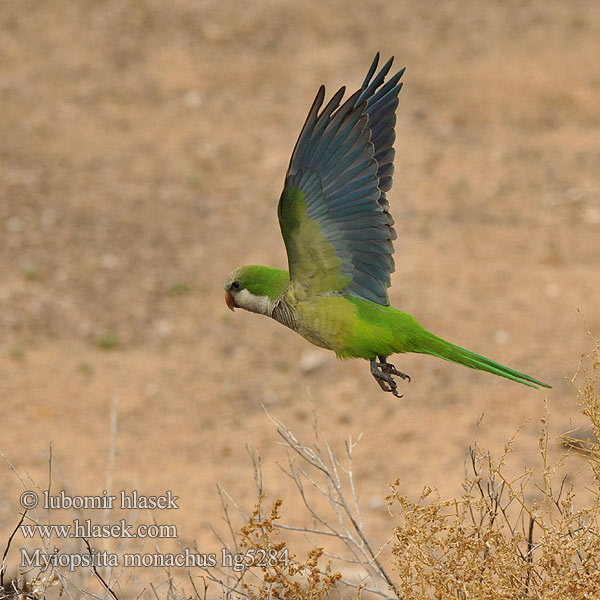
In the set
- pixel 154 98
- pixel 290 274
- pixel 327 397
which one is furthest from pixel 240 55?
pixel 290 274

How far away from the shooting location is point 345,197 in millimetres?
3150

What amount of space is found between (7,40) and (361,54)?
458 cm

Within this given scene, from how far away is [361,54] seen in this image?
12188 millimetres

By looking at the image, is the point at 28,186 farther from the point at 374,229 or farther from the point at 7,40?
the point at 374,229

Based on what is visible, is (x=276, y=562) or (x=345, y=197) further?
(x=345, y=197)

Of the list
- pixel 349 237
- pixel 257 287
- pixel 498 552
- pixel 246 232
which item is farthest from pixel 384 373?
pixel 246 232

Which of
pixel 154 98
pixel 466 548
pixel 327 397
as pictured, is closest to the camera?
pixel 466 548

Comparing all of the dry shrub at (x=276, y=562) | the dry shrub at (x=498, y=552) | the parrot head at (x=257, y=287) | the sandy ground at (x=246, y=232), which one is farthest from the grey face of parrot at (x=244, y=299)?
the sandy ground at (x=246, y=232)

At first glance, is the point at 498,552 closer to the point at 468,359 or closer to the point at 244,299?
the point at 468,359

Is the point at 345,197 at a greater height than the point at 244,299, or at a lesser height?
greater

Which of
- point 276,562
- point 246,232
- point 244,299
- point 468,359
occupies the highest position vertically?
point 246,232

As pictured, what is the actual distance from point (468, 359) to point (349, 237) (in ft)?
1.92

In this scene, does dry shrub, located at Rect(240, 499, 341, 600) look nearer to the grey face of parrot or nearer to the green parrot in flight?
the green parrot in flight

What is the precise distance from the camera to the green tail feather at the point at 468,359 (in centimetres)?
295
